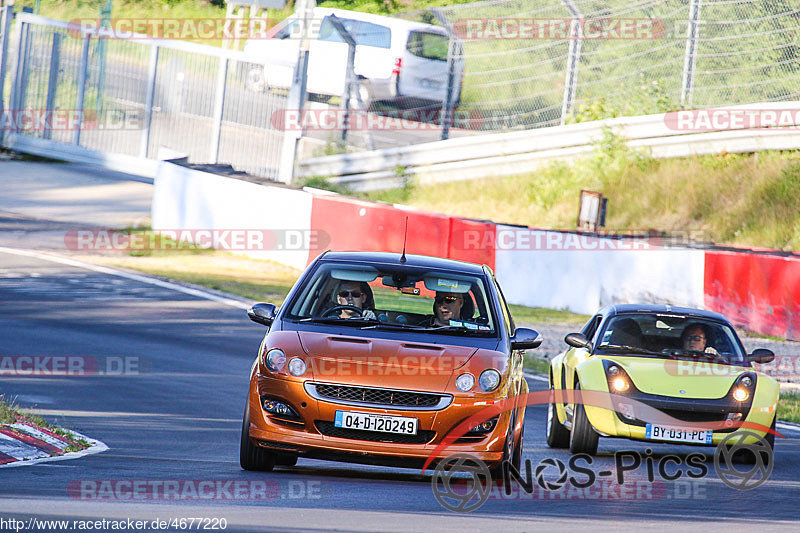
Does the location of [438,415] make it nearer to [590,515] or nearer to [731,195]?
[590,515]

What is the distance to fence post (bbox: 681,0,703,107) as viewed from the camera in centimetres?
2434

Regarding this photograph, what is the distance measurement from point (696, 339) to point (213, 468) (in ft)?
16.4

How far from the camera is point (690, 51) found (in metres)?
24.7

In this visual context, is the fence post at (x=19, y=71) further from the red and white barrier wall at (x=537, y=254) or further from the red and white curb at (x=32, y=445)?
the red and white curb at (x=32, y=445)

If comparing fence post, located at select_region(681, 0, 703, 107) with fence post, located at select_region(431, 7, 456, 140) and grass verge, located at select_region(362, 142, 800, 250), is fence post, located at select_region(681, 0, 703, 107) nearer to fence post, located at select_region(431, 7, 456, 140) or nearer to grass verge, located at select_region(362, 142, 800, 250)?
grass verge, located at select_region(362, 142, 800, 250)

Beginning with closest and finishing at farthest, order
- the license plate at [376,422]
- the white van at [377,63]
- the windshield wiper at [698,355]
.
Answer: the license plate at [376,422], the windshield wiper at [698,355], the white van at [377,63]

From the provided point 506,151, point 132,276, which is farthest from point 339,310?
point 506,151

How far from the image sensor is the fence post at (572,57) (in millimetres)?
25109

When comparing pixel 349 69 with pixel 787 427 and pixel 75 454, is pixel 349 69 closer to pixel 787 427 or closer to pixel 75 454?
pixel 787 427

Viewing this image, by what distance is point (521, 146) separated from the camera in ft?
90.6

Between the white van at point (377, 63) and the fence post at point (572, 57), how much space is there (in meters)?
2.19

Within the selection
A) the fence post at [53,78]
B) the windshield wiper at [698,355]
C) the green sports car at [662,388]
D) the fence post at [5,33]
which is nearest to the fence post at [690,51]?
the green sports car at [662,388]

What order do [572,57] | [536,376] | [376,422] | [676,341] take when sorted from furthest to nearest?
[572,57]
[536,376]
[676,341]
[376,422]

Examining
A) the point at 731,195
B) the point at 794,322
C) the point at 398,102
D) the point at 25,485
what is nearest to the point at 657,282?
the point at 794,322
